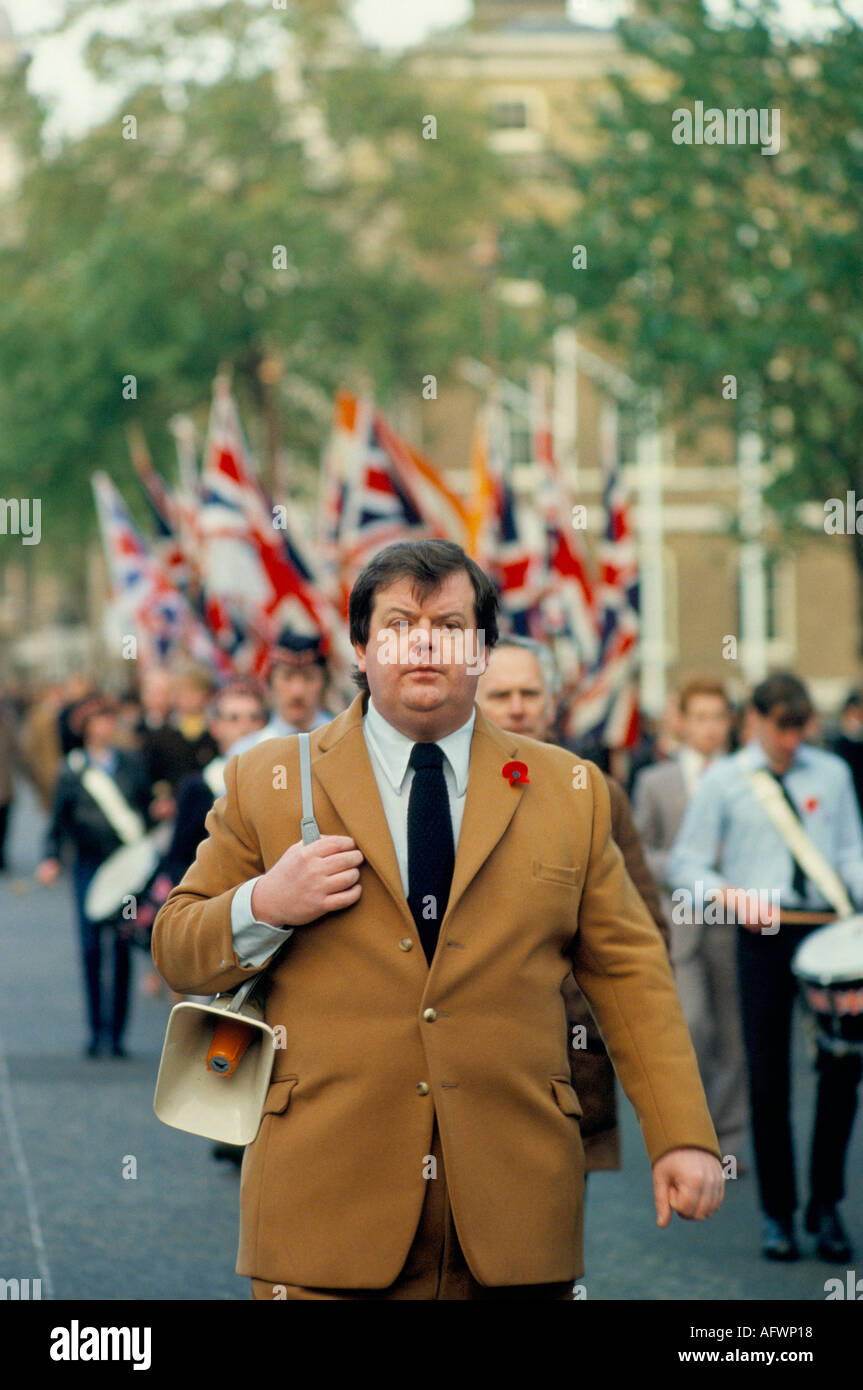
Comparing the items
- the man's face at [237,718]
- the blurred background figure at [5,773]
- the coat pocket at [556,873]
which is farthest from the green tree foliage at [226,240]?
the coat pocket at [556,873]

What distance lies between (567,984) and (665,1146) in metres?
1.89

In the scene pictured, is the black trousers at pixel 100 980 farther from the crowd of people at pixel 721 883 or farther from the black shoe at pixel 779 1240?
the black shoe at pixel 779 1240

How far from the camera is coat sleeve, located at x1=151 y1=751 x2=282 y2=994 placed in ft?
11.7

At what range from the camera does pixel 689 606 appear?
48250 mm

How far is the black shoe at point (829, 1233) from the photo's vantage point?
690 centimetres

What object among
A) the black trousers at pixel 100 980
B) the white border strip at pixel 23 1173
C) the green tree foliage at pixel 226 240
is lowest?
the white border strip at pixel 23 1173

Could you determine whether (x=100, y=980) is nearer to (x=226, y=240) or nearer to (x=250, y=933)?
(x=250, y=933)

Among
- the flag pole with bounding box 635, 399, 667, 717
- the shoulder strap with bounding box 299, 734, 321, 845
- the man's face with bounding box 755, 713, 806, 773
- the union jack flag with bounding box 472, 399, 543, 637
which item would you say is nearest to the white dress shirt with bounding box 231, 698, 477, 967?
the shoulder strap with bounding box 299, 734, 321, 845

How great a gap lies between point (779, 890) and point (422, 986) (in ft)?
13.0

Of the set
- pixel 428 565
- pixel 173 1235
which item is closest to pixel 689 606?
pixel 173 1235

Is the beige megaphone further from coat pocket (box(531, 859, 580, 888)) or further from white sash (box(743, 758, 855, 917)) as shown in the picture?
white sash (box(743, 758, 855, 917))

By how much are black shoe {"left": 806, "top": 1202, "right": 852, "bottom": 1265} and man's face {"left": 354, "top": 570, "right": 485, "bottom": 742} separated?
12.6 ft

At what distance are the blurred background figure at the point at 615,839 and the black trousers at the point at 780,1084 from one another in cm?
143

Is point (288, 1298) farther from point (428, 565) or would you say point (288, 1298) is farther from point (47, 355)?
point (47, 355)
